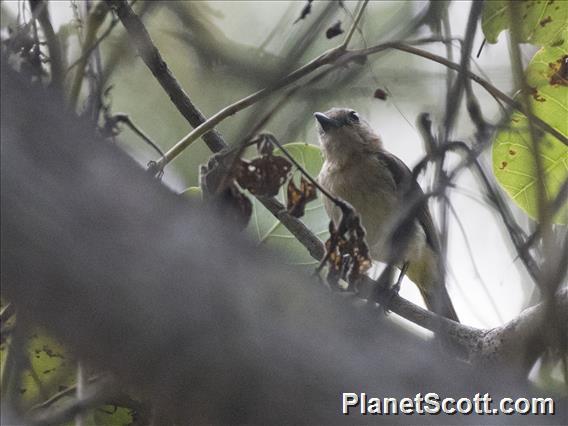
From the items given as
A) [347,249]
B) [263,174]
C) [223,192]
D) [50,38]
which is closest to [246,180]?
[263,174]

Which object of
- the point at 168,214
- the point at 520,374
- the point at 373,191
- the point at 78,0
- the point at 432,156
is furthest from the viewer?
the point at 373,191

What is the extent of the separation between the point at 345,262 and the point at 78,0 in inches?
40.3

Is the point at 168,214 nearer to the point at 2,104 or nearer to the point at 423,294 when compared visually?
the point at 2,104

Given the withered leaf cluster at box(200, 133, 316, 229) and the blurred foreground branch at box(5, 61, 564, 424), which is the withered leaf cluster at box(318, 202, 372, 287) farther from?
the blurred foreground branch at box(5, 61, 564, 424)

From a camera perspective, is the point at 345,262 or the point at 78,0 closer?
the point at 345,262

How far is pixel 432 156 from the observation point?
1461 mm

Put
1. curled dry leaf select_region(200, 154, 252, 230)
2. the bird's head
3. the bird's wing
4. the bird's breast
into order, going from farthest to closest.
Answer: the bird's head < the bird's wing < the bird's breast < curled dry leaf select_region(200, 154, 252, 230)

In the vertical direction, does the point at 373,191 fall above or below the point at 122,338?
above

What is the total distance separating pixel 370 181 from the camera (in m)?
3.91

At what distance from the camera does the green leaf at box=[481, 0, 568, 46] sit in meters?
2.10

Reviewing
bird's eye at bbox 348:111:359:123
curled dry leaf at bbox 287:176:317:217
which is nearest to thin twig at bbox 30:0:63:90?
curled dry leaf at bbox 287:176:317:217

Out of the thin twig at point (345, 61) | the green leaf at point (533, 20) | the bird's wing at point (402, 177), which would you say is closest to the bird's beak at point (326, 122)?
the bird's wing at point (402, 177)

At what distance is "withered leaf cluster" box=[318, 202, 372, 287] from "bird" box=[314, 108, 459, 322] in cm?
180

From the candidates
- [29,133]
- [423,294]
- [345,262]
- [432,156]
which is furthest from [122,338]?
[423,294]
